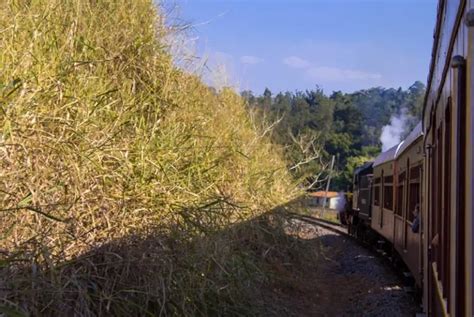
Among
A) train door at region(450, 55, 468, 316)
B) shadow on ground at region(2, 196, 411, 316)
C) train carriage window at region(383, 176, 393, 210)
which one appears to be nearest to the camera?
train door at region(450, 55, 468, 316)

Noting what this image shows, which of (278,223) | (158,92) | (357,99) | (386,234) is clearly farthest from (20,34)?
(357,99)

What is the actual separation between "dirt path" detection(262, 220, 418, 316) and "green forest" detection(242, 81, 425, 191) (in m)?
1.89

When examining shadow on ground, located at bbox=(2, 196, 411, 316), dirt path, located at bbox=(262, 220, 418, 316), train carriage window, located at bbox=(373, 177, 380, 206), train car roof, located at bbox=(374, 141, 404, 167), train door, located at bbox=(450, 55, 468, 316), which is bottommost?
dirt path, located at bbox=(262, 220, 418, 316)

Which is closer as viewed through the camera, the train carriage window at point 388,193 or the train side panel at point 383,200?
the train side panel at point 383,200

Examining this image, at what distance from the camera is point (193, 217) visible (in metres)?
6.93

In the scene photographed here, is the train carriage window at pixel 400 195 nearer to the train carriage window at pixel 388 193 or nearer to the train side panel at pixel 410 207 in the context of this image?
the train side panel at pixel 410 207

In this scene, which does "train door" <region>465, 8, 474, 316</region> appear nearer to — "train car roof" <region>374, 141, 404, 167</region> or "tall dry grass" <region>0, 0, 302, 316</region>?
"tall dry grass" <region>0, 0, 302, 316</region>

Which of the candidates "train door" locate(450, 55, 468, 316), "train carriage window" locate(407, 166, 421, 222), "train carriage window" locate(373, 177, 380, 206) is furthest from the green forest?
"train door" locate(450, 55, 468, 316)

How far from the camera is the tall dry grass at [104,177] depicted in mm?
5347

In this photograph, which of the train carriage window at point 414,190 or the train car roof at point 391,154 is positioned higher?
the train car roof at point 391,154

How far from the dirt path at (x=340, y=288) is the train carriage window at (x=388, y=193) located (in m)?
1.43

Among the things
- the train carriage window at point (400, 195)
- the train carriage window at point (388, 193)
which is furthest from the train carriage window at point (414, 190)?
the train carriage window at point (388, 193)

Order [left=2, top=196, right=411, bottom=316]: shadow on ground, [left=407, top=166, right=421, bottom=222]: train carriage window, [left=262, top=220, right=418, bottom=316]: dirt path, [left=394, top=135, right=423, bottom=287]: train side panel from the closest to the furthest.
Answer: [left=2, top=196, right=411, bottom=316]: shadow on ground < [left=394, top=135, right=423, bottom=287]: train side panel < [left=407, top=166, right=421, bottom=222]: train carriage window < [left=262, top=220, right=418, bottom=316]: dirt path

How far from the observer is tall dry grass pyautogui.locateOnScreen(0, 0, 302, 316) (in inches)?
211
